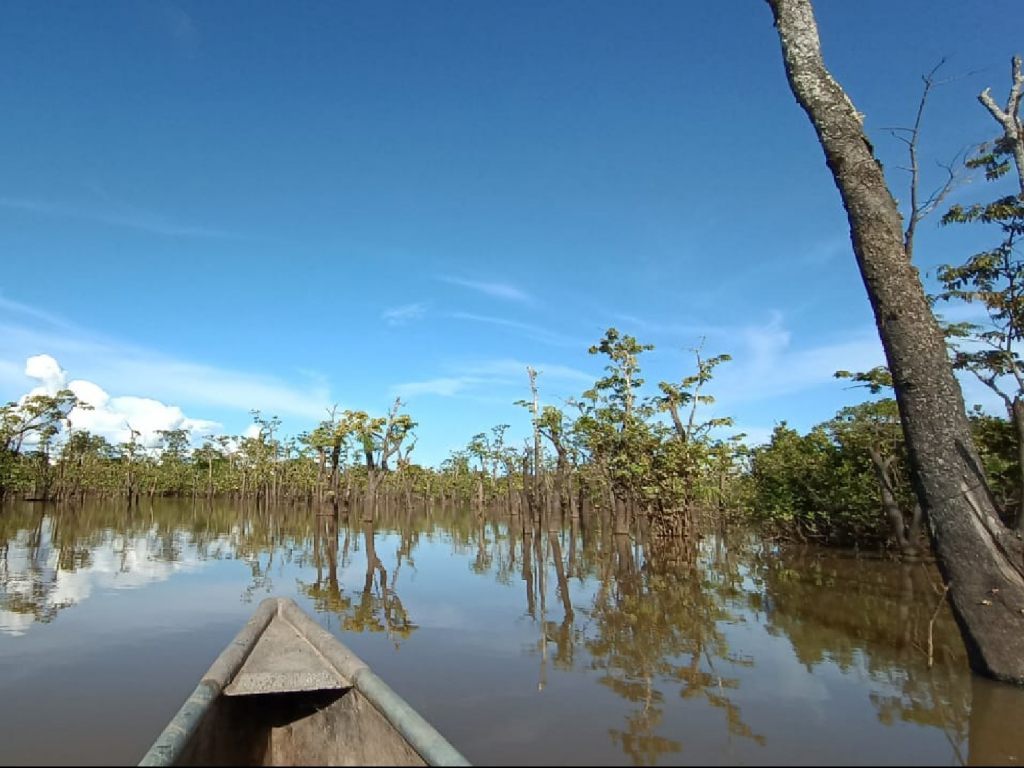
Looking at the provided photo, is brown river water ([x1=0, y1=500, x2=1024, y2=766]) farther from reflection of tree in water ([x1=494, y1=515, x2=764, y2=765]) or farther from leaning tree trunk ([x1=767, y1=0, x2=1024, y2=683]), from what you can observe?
leaning tree trunk ([x1=767, y1=0, x2=1024, y2=683])

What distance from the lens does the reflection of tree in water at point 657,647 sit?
159 inches

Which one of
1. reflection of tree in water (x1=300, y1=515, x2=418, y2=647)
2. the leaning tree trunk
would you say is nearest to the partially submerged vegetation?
the leaning tree trunk

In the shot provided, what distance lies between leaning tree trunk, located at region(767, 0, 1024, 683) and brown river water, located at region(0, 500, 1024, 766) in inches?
23.7

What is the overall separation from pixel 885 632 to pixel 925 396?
3486mm

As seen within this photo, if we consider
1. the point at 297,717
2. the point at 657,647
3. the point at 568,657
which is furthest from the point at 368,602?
the point at 297,717

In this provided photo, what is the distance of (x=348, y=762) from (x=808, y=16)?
6938 millimetres

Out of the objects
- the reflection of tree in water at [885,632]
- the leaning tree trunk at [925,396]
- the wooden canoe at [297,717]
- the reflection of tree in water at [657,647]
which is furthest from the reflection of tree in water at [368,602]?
the leaning tree trunk at [925,396]

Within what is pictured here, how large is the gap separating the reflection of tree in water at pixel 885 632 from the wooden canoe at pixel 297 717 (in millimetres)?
3330

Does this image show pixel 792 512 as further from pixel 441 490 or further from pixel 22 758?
pixel 441 490

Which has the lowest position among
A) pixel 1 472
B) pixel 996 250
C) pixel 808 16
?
pixel 1 472

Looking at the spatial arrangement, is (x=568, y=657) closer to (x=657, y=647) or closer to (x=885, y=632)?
(x=657, y=647)

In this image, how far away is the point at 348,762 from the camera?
11.1 ft

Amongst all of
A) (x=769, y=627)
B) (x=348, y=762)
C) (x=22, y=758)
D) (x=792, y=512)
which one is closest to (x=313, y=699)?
(x=348, y=762)

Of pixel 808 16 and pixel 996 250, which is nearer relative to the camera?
pixel 808 16
